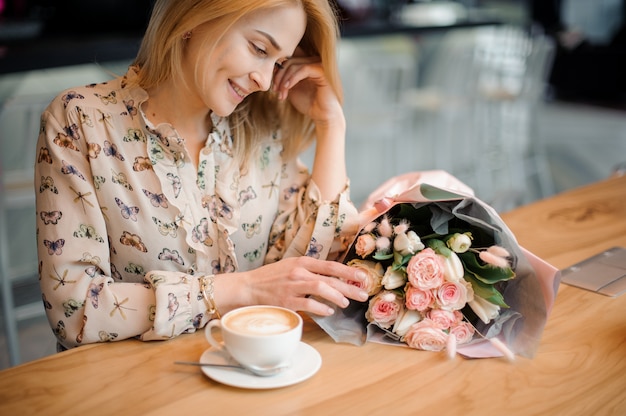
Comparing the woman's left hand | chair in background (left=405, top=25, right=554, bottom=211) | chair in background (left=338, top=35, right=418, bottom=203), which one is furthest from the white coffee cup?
chair in background (left=405, top=25, right=554, bottom=211)

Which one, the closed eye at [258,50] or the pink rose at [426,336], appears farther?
the closed eye at [258,50]

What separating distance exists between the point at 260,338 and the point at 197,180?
53 centimetres

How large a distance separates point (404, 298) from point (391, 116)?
122 inches

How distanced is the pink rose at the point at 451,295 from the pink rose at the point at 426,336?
1.4 inches

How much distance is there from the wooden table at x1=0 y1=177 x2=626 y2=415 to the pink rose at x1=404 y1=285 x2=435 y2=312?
0.07m

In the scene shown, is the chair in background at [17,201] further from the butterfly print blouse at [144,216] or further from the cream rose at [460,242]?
the cream rose at [460,242]

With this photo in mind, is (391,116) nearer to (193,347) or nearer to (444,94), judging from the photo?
(444,94)

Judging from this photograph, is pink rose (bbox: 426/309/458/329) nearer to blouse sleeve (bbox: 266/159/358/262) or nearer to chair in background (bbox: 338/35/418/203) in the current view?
blouse sleeve (bbox: 266/159/358/262)

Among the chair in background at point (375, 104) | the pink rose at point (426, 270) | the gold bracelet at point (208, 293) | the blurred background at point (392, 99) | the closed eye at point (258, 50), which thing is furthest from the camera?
the chair in background at point (375, 104)

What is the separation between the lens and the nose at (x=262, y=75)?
1.36 m

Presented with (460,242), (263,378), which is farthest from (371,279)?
(263,378)

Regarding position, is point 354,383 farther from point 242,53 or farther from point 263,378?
point 242,53

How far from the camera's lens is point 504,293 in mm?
1220

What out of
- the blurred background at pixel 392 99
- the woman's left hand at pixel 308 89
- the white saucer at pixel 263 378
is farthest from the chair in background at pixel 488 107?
the white saucer at pixel 263 378
